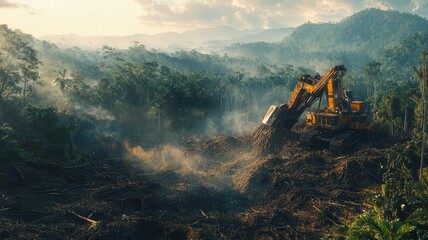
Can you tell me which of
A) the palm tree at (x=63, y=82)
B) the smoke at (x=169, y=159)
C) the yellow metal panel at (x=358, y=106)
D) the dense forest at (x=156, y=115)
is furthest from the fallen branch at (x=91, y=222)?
the palm tree at (x=63, y=82)

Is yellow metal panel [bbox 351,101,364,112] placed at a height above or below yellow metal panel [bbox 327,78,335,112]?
below

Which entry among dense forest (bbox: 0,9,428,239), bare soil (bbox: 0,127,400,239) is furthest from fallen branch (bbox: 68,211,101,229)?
dense forest (bbox: 0,9,428,239)

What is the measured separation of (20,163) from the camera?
2017cm

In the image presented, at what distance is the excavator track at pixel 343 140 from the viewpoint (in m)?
24.3

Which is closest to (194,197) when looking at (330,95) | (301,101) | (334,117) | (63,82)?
(334,117)

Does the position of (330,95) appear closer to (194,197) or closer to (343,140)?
(343,140)

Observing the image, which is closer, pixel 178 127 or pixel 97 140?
pixel 97 140

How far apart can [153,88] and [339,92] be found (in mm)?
31842

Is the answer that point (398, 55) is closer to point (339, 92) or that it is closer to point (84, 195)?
point (339, 92)

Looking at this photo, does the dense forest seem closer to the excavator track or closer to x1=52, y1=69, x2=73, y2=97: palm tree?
x1=52, y1=69, x2=73, y2=97: palm tree

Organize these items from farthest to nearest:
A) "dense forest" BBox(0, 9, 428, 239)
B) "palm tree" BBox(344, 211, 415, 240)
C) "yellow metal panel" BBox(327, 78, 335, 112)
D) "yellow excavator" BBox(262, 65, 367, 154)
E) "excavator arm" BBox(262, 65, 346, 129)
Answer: "excavator arm" BBox(262, 65, 346, 129) → "yellow metal panel" BBox(327, 78, 335, 112) → "yellow excavator" BBox(262, 65, 367, 154) → "dense forest" BBox(0, 9, 428, 239) → "palm tree" BBox(344, 211, 415, 240)

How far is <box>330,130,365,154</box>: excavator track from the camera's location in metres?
24.3

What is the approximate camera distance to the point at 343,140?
24375 millimetres

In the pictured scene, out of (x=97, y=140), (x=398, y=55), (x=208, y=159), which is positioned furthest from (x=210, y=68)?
(x=208, y=159)
